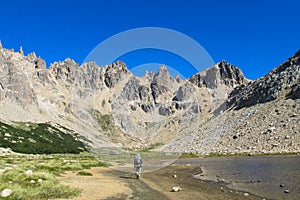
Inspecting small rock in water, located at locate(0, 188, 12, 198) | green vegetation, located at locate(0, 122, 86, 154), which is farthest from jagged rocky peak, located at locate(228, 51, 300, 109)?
small rock in water, located at locate(0, 188, 12, 198)

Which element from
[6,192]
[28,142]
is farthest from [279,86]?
[6,192]

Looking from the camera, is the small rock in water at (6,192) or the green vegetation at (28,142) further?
the green vegetation at (28,142)

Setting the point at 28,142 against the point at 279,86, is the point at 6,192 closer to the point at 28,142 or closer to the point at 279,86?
the point at 28,142

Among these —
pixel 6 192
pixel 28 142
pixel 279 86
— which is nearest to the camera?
pixel 6 192

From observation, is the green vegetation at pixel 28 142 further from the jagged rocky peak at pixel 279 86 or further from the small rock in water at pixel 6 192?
the small rock in water at pixel 6 192

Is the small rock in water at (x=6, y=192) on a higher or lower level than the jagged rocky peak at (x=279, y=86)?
lower

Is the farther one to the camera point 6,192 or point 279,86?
point 279,86

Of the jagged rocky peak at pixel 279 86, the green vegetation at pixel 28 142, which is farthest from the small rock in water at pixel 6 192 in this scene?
the jagged rocky peak at pixel 279 86

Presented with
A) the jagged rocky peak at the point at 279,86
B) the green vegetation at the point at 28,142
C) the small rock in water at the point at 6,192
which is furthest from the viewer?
the jagged rocky peak at the point at 279,86

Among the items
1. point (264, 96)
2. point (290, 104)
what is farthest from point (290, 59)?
point (290, 104)

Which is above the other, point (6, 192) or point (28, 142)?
point (28, 142)

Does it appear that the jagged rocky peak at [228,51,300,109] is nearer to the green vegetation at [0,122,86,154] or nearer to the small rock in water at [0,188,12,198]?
the green vegetation at [0,122,86,154]

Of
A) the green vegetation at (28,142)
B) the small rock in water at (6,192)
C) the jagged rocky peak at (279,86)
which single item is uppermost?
the jagged rocky peak at (279,86)

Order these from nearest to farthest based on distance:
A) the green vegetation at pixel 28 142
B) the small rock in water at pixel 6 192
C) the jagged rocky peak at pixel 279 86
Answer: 1. the small rock in water at pixel 6 192
2. the green vegetation at pixel 28 142
3. the jagged rocky peak at pixel 279 86
